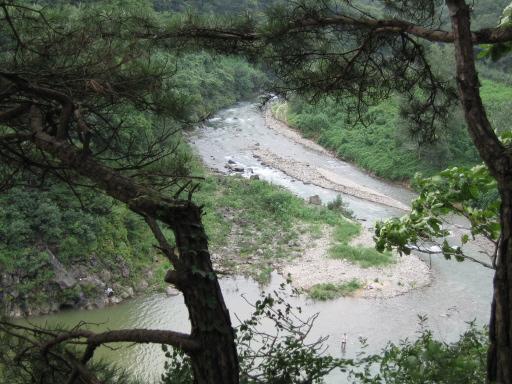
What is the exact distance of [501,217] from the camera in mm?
1626

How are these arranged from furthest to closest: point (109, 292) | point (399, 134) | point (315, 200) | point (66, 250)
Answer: point (399, 134) → point (315, 200) → point (66, 250) → point (109, 292)

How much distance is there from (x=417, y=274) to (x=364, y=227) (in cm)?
262

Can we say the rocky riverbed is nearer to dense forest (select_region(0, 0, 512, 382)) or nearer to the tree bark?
dense forest (select_region(0, 0, 512, 382))

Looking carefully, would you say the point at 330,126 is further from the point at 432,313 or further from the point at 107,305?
the point at 107,305

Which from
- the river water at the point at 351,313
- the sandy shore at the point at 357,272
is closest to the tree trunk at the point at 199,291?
the river water at the point at 351,313

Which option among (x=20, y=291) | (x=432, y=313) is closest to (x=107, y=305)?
(x=20, y=291)

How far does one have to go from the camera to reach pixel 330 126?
21797 millimetres

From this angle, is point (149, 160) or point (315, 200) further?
point (315, 200)

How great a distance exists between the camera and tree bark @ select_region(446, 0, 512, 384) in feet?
5.17

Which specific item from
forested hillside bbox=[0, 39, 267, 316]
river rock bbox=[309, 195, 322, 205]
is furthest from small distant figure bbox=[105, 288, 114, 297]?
river rock bbox=[309, 195, 322, 205]

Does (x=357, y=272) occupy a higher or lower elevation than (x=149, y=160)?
lower

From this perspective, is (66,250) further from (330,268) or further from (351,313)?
(351,313)

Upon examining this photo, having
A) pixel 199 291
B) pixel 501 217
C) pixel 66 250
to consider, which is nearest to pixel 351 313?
pixel 66 250

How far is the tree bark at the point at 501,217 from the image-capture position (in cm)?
158
